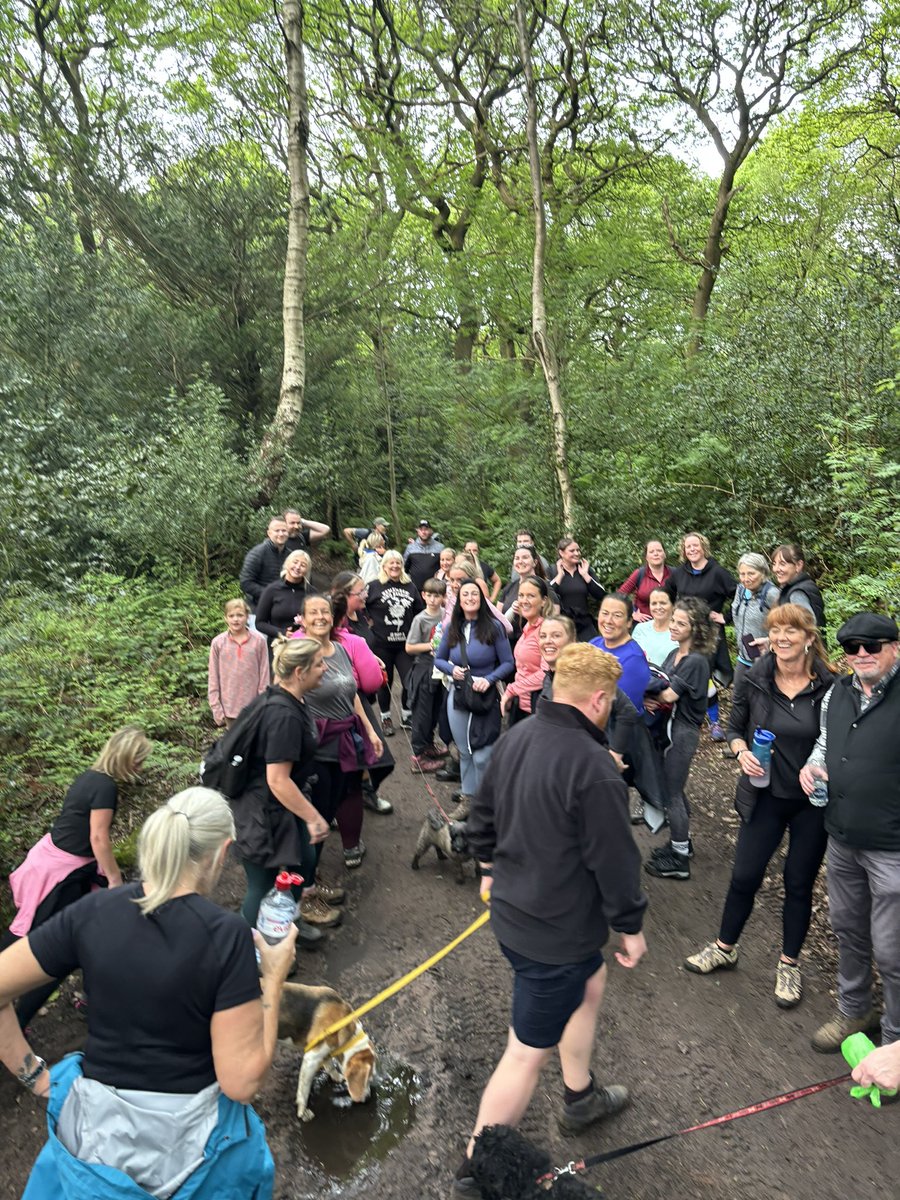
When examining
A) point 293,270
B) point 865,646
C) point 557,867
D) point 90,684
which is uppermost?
point 293,270

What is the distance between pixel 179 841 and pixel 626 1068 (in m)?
2.82

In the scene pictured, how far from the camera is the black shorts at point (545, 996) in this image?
2807 mm

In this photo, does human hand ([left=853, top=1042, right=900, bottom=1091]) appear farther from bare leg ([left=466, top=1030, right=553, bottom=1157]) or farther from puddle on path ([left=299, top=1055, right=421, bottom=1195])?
puddle on path ([left=299, top=1055, right=421, bottom=1195])

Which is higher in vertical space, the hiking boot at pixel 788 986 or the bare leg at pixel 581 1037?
the bare leg at pixel 581 1037

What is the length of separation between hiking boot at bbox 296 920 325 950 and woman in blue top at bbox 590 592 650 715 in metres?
2.53

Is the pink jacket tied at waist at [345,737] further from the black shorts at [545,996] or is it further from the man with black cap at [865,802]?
the man with black cap at [865,802]

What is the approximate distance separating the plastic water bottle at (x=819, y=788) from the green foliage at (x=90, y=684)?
5.01 meters

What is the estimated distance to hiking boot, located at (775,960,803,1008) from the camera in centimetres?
404

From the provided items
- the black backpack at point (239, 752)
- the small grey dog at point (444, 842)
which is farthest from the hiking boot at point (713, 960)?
the black backpack at point (239, 752)

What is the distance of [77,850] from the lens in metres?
3.77

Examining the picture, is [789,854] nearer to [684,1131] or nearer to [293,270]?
[684,1131]

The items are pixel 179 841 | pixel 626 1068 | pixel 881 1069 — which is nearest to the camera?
pixel 179 841

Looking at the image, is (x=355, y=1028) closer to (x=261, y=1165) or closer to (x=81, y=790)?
(x=261, y=1165)

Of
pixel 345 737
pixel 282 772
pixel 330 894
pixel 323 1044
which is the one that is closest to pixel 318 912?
pixel 330 894
